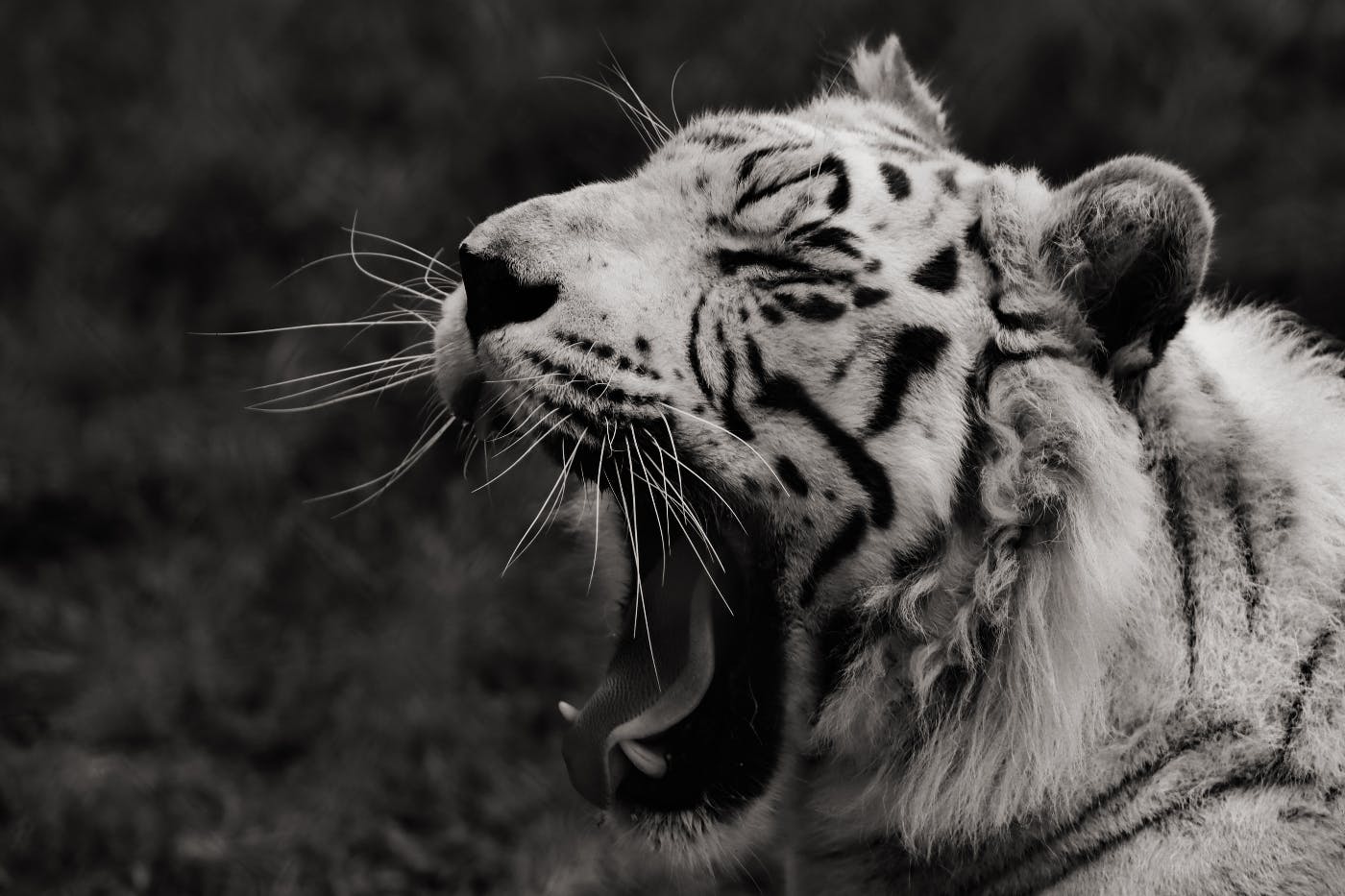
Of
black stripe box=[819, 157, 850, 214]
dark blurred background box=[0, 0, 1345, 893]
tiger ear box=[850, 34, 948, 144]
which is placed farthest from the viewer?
dark blurred background box=[0, 0, 1345, 893]

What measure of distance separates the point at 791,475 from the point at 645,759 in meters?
0.44

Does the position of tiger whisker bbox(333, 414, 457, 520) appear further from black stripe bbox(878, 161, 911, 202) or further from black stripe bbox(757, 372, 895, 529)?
black stripe bbox(878, 161, 911, 202)

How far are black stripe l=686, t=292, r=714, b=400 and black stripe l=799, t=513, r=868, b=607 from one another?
24cm

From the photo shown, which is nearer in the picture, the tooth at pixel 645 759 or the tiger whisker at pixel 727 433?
the tiger whisker at pixel 727 433

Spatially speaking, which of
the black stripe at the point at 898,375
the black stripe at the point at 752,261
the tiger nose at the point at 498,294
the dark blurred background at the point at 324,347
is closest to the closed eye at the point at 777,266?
the black stripe at the point at 752,261

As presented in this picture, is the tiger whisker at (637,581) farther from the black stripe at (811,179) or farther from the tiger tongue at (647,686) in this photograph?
the black stripe at (811,179)

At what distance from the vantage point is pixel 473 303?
1.93 m

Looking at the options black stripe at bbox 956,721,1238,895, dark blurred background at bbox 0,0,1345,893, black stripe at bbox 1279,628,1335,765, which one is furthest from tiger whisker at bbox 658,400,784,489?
dark blurred background at bbox 0,0,1345,893

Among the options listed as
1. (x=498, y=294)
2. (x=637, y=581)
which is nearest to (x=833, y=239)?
(x=498, y=294)

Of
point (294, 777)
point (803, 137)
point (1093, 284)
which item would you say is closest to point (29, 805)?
point (294, 777)

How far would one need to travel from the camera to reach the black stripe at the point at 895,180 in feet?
6.41

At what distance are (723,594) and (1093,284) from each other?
25.2 inches

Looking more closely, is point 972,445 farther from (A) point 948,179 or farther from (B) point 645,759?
(B) point 645,759

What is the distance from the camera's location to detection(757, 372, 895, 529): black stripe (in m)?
1.83
